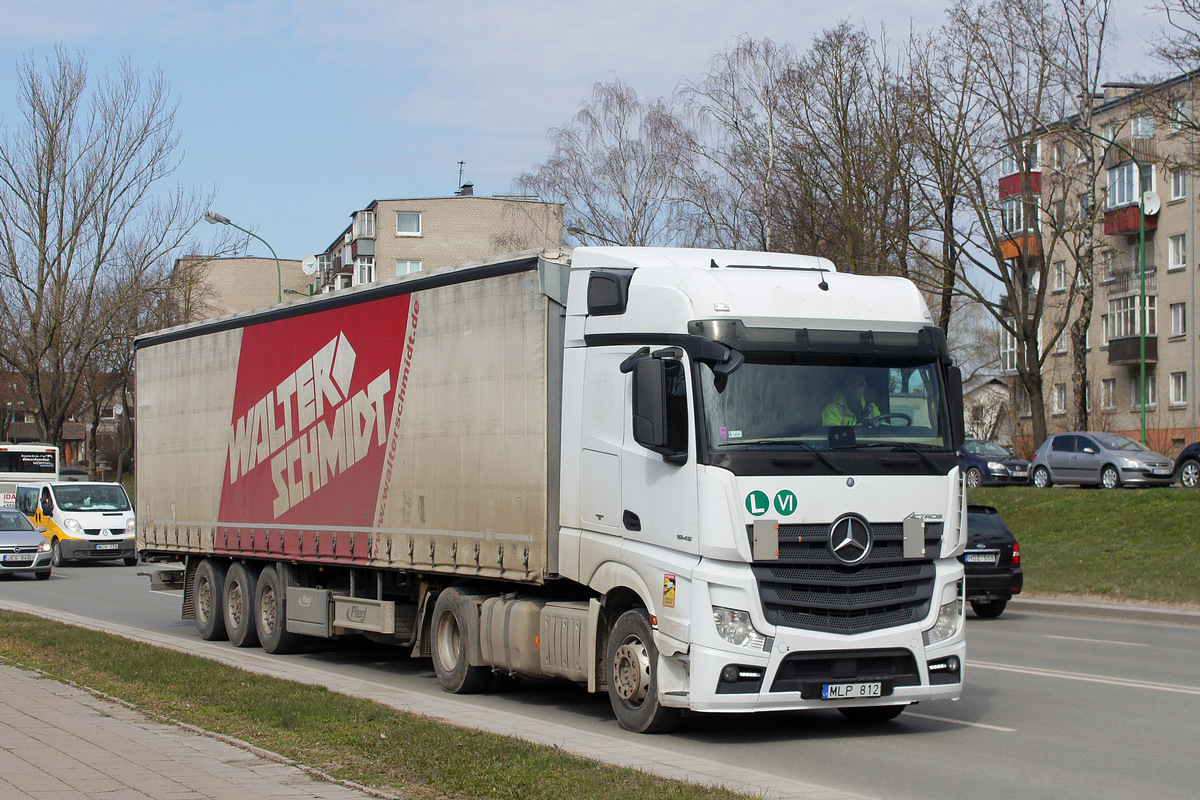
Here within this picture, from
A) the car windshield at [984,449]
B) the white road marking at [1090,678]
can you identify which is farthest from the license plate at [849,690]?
the car windshield at [984,449]

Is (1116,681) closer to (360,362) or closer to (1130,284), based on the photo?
Result: (360,362)

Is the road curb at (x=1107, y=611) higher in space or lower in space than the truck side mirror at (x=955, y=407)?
lower

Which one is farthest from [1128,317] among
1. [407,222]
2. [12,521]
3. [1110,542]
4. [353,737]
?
[353,737]

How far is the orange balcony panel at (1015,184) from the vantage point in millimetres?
35312

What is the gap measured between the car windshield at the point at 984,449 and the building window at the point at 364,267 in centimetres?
4461

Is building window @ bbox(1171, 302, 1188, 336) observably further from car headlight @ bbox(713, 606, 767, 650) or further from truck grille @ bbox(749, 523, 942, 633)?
car headlight @ bbox(713, 606, 767, 650)

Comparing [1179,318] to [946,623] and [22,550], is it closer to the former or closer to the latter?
[22,550]

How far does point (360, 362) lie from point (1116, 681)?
7.62m

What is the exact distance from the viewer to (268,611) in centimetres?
1501

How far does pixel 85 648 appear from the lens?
13.3m

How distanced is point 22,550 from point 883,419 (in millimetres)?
24389

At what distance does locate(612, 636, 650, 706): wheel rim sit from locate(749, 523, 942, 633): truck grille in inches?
40.3

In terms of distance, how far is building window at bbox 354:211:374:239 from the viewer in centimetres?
7694

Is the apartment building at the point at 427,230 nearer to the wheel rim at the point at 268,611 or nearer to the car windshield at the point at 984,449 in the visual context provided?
→ the car windshield at the point at 984,449
